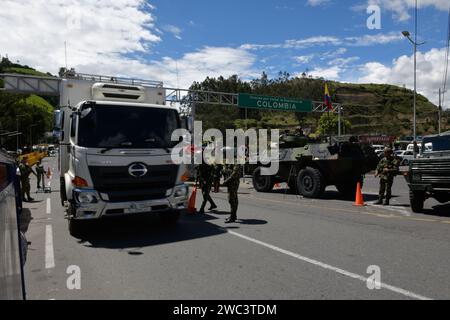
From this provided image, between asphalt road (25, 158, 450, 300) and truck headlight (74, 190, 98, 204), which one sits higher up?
truck headlight (74, 190, 98, 204)

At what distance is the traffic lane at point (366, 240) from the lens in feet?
16.1

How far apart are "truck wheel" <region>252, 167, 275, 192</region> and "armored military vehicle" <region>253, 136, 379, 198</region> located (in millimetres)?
1414

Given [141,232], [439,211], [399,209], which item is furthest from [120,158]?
[439,211]

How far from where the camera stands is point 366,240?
675cm

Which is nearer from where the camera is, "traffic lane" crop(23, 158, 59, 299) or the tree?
"traffic lane" crop(23, 158, 59, 299)

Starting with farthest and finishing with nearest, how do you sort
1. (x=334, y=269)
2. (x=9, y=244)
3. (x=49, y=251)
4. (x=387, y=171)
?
1. (x=387, y=171)
2. (x=49, y=251)
3. (x=334, y=269)
4. (x=9, y=244)

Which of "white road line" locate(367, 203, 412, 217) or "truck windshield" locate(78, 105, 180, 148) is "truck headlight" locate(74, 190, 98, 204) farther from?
"white road line" locate(367, 203, 412, 217)

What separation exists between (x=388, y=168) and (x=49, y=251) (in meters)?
8.85

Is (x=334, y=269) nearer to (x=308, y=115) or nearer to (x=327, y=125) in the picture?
(x=327, y=125)

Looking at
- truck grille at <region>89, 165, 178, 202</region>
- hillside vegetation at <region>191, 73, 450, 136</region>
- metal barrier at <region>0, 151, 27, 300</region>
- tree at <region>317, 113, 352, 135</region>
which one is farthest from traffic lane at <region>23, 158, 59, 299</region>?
hillside vegetation at <region>191, 73, 450, 136</region>

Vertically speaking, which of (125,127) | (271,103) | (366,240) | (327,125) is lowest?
(366,240)

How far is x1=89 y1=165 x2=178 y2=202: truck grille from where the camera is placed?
6.76 m

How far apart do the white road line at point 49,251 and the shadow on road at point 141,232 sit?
551mm
